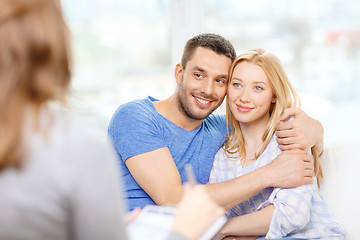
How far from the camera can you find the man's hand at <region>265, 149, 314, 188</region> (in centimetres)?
164

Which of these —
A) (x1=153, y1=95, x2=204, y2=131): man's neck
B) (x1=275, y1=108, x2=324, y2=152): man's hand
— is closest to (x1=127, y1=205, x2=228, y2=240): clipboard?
(x1=275, y1=108, x2=324, y2=152): man's hand

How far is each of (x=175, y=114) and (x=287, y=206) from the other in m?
0.63

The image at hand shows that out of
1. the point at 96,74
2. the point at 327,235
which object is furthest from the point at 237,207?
the point at 96,74

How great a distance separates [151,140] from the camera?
1.76 metres

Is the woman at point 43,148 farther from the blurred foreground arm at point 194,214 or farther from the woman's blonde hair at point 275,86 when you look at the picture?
the woman's blonde hair at point 275,86

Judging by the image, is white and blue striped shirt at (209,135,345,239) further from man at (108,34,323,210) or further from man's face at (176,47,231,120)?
man's face at (176,47,231,120)

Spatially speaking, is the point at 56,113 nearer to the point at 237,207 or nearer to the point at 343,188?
the point at 237,207

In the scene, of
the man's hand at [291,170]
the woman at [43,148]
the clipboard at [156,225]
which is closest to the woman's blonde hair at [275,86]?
the man's hand at [291,170]

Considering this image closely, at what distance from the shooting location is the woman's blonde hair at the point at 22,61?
0.76 meters

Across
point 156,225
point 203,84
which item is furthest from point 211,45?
point 156,225

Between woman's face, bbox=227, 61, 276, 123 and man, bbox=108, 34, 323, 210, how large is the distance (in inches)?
4.3

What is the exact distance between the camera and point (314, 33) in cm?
283

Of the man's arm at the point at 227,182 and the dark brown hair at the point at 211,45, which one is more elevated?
the dark brown hair at the point at 211,45

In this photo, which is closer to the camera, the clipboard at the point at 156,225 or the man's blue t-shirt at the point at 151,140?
the clipboard at the point at 156,225
